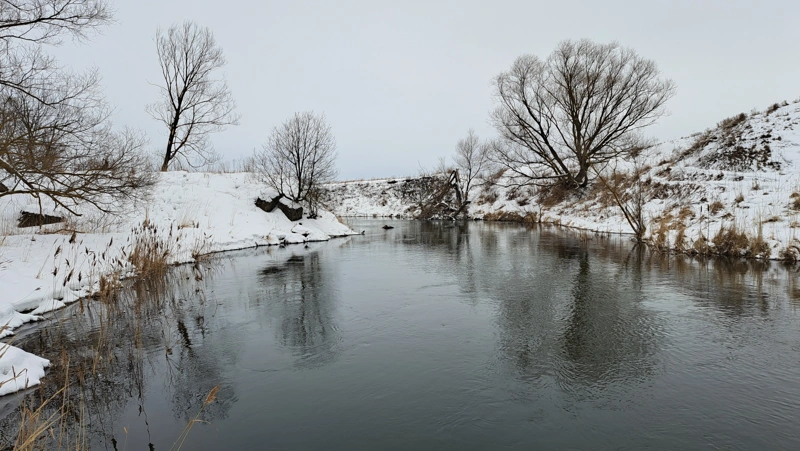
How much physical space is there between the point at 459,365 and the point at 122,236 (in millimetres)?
12385

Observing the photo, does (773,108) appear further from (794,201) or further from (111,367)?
(111,367)

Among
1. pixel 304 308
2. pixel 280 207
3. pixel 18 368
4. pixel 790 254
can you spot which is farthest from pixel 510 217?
pixel 18 368

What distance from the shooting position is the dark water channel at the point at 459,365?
11.3ft

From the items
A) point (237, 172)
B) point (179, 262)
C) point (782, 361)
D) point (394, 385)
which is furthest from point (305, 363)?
point (237, 172)

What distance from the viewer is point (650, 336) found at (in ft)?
18.2

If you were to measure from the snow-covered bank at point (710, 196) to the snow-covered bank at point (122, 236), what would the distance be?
14.4 metres

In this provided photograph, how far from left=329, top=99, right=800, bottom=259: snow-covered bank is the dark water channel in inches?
130

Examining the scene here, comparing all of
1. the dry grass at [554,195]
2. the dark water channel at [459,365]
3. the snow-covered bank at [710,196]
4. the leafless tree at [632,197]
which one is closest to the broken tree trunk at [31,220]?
the dark water channel at [459,365]

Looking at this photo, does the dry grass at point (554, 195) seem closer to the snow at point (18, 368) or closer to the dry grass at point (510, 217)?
the dry grass at point (510, 217)

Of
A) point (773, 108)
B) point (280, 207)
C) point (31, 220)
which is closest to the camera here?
point (31, 220)

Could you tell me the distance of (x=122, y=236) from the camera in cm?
1270

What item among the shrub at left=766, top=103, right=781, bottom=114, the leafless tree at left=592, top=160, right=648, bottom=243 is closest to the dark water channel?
the leafless tree at left=592, top=160, right=648, bottom=243

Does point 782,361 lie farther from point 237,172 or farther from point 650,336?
point 237,172

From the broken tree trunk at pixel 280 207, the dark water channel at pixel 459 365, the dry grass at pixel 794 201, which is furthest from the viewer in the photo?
the broken tree trunk at pixel 280 207
